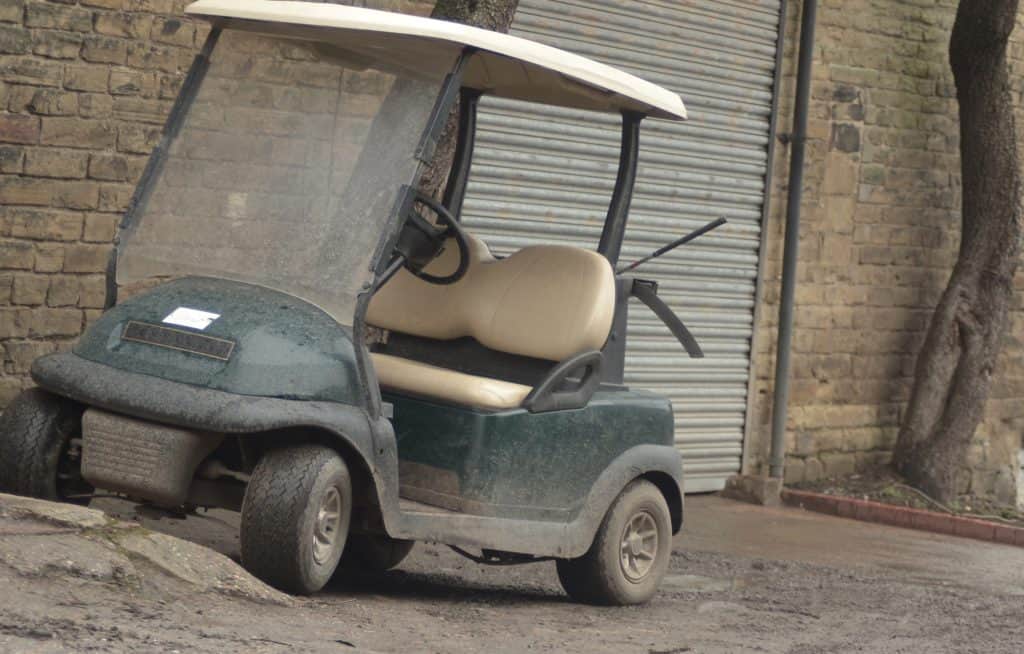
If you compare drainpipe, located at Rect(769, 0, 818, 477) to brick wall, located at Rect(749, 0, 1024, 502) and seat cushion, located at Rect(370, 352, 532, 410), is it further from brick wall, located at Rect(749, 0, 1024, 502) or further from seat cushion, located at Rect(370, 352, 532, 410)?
seat cushion, located at Rect(370, 352, 532, 410)

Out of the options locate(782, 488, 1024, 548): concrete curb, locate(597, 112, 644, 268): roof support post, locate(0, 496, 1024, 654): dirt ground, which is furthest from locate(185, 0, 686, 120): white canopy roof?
locate(782, 488, 1024, 548): concrete curb

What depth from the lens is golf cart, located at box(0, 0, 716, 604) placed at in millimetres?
5160

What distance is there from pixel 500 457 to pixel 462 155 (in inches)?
61.1

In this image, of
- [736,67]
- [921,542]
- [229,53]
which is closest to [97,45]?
[229,53]

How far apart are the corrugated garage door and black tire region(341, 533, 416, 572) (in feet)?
10.8

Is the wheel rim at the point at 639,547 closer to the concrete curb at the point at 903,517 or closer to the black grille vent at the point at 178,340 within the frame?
the black grille vent at the point at 178,340

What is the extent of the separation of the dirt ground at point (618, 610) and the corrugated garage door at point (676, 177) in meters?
1.12

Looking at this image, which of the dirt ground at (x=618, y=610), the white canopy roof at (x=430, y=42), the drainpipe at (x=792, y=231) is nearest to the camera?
the dirt ground at (x=618, y=610)

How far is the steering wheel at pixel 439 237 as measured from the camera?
6.00 metres

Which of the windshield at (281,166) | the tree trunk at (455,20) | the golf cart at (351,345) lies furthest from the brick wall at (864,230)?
the windshield at (281,166)

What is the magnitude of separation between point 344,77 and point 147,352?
1225 millimetres

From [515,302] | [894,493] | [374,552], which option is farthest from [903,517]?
[515,302]

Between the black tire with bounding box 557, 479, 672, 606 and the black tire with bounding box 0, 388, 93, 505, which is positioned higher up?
the black tire with bounding box 0, 388, 93, 505

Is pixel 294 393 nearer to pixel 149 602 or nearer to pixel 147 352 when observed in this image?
pixel 147 352
